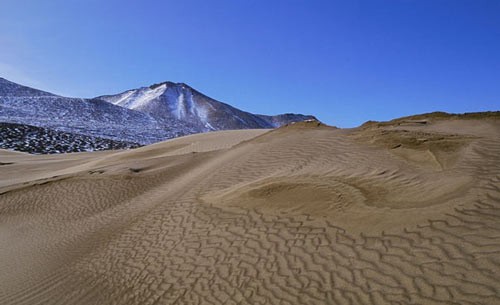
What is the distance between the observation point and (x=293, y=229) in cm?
570

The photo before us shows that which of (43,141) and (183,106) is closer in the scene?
(43,141)

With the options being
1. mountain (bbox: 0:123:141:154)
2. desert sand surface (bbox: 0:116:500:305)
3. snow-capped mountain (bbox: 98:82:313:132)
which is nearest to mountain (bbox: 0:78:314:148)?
snow-capped mountain (bbox: 98:82:313:132)

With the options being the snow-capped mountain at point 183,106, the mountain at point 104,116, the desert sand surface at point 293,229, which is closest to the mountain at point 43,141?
the mountain at point 104,116

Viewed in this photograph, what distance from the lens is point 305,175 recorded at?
7.37 metres

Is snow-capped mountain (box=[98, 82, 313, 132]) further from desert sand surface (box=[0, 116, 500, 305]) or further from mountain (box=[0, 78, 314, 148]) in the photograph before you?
desert sand surface (box=[0, 116, 500, 305])

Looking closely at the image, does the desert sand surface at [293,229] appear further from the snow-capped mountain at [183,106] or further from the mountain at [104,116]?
the snow-capped mountain at [183,106]

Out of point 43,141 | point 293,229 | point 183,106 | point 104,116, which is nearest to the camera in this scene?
point 293,229

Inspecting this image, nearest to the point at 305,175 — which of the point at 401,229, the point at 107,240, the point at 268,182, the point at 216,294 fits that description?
the point at 268,182

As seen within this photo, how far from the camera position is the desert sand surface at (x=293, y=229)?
14.1 ft

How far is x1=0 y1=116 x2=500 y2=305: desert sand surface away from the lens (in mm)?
4293

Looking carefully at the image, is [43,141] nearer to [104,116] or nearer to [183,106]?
A: [104,116]

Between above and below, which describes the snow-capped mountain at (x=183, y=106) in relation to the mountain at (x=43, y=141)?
above

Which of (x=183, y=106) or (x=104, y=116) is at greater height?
(x=183, y=106)

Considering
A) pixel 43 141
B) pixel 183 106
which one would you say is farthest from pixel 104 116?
pixel 183 106
